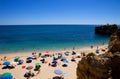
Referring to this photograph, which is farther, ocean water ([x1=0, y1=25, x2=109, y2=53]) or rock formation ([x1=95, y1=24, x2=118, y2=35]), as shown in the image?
rock formation ([x1=95, y1=24, x2=118, y2=35])

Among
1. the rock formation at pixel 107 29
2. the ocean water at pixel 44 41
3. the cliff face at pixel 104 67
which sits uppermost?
the cliff face at pixel 104 67

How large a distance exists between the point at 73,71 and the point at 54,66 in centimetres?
401

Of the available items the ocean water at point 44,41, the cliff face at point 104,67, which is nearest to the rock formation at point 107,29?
the ocean water at point 44,41

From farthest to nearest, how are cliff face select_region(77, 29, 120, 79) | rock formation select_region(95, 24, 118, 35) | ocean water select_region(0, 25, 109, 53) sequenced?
rock formation select_region(95, 24, 118, 35) < ocean water select_region(0, 25, 109, 53) < cliff face select_region(77, 29, 120, 79)

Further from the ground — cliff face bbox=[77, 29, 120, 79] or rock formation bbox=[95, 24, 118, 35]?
cliff face bbox=[77, 29, 120, 79]

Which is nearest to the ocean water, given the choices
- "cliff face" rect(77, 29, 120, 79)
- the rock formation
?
the rock formation

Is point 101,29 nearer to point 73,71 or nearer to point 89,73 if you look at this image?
point 73,71

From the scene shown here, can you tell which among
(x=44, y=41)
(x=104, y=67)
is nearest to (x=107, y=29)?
(x=44, y=41)

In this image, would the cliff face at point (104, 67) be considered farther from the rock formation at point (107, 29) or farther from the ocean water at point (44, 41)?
the rock formation at point (107, 29)

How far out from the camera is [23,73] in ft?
69.7

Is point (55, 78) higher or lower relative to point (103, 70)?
lower

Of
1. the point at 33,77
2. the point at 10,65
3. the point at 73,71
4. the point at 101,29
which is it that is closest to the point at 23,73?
the point at 33,77

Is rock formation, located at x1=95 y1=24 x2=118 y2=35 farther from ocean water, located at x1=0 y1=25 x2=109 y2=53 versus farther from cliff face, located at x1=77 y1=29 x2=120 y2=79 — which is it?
cliff face, located at x1=77 y1=29 x2=120 y2=79

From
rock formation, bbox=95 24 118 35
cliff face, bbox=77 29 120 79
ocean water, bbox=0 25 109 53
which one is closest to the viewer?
cliff face, bbox=77 29 120 79
